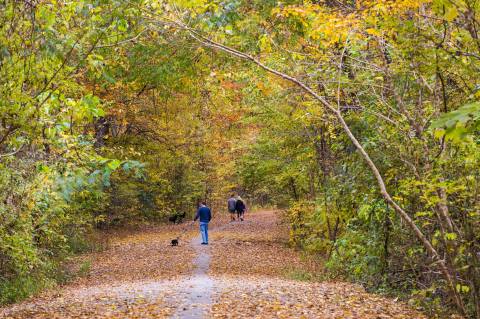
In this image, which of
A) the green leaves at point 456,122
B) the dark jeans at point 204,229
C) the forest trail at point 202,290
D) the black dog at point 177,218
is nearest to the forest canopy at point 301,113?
the green leaves at point 456,122

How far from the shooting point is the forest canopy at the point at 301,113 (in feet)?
20.7

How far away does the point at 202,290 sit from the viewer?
11.7 metres

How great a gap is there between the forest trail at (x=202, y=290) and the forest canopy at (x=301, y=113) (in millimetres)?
914

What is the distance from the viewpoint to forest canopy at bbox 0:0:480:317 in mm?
6316

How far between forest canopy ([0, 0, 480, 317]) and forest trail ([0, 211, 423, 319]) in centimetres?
91

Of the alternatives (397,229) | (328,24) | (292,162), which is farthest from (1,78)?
(292,162)

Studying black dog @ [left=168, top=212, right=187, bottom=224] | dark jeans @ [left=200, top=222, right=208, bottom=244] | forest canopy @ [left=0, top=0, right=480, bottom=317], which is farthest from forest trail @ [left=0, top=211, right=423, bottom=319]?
black dog @ [left=168, top=212, right=187, bottom=224]

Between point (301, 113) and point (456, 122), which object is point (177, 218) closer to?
point (301, 113)

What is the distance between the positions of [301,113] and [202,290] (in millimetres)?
4297

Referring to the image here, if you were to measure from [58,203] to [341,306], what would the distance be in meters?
6.59

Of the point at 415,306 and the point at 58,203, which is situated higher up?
the point at 58,203

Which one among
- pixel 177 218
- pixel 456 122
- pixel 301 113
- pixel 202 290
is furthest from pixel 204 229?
pixel 456 122

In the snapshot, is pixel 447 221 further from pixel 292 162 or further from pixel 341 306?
pixel 292 162

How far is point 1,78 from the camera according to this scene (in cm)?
608
